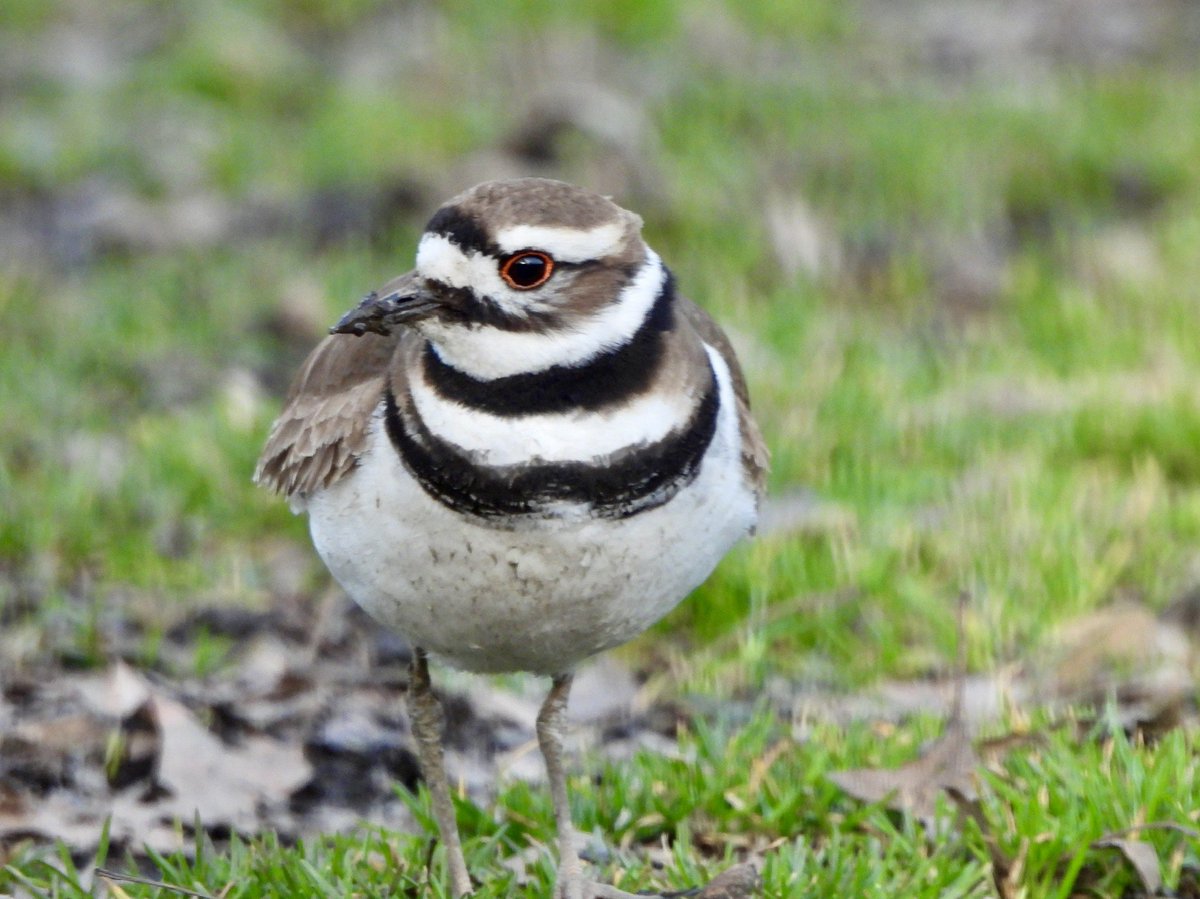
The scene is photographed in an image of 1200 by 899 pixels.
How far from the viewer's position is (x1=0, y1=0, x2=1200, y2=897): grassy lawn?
480 centimetres

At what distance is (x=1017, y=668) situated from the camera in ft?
19.1

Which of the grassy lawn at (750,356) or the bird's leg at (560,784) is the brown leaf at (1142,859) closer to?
the grassy lawn at (750,356)

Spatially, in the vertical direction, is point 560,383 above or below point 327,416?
above

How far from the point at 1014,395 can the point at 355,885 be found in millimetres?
4015

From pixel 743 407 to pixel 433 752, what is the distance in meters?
1.18

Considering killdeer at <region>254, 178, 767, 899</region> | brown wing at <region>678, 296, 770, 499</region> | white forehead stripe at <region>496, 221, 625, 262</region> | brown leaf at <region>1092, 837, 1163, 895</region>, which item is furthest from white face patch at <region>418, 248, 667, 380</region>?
brown leaf at <region>1092, 837, 1163, 895</region>

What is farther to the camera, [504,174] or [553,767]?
[504,174]

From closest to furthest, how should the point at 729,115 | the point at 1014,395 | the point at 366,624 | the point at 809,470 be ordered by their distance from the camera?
1. the point at 366,624
2. the point at 809,470
3. the point at 1014,395
4. the point at 729,115

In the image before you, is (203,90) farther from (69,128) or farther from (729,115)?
(729,115)

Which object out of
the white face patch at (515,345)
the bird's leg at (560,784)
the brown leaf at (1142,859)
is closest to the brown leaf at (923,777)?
the brown leaf at (1142,859)

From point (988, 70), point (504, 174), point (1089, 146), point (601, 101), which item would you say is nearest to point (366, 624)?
point (504, 174)

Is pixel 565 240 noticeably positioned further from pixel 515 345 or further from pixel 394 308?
pixel 394 308

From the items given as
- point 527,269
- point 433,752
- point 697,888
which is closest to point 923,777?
point 697,888

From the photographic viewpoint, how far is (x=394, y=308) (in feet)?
13.6
